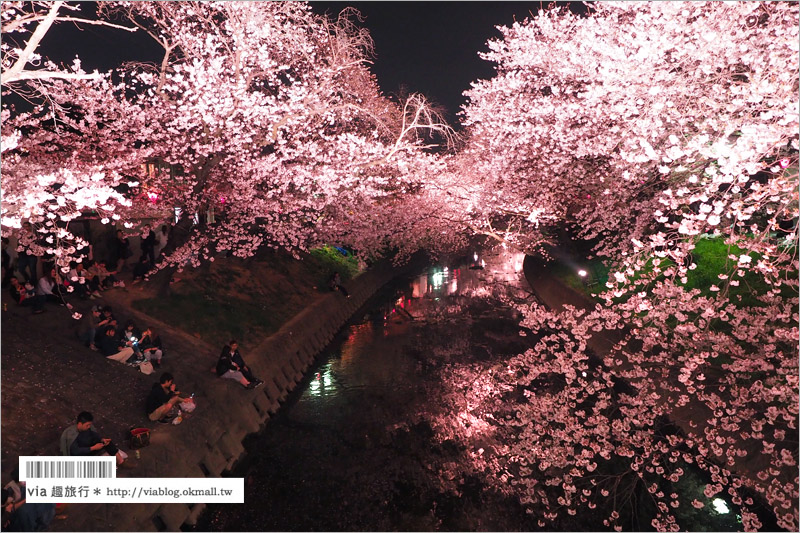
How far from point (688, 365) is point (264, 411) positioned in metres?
11.3

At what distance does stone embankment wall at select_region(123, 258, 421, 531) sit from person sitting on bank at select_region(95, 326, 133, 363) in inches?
83.6

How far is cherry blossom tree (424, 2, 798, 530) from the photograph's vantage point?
8.03 metres

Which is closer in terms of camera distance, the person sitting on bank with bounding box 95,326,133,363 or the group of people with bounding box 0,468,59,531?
the group of people with bounding box 0,468,59,531

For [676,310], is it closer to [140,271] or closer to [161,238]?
[140,271]

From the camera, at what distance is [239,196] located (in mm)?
18016

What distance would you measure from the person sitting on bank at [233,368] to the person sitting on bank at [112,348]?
2371 millimetres

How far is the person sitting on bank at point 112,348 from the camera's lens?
40.0ft

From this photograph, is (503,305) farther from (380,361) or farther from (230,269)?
(230,269)

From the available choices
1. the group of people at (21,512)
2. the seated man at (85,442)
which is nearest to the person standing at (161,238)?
the seated man at (85,442)

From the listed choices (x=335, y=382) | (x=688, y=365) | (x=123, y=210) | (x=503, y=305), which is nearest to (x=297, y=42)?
(x=123, y=210)

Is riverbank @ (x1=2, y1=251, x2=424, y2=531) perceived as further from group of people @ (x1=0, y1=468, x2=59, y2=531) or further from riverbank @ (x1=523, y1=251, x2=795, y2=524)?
riverbank @ (x1=523, y1=251, x2=795, y2=524)

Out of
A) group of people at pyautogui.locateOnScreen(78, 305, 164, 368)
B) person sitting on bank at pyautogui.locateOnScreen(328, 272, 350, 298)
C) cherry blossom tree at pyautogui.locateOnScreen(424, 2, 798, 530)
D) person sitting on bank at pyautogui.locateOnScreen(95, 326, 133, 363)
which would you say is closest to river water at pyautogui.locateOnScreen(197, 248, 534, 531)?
cherry blossom tree at pyautogui.locateOnScreen(424, 2, 798, 530)

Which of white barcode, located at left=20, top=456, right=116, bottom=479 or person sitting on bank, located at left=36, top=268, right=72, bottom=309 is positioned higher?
person sitting on bank, located at left=36, top=268, right=72, bottom=309

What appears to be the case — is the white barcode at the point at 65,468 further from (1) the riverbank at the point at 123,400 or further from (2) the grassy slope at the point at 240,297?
(2) the grassy slope at the point at 240,297
